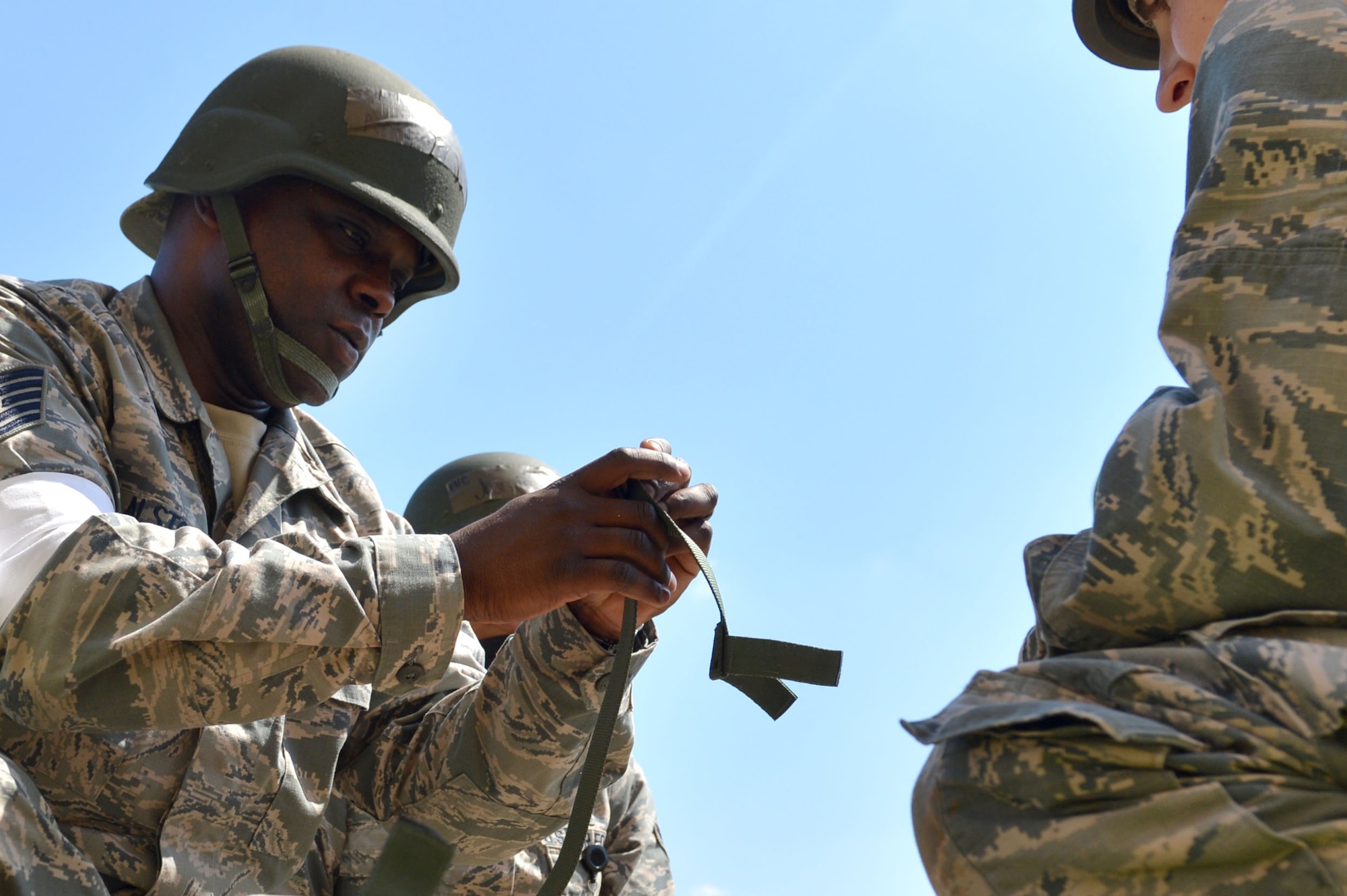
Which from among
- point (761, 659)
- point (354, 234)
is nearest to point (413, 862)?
point (761, 659)

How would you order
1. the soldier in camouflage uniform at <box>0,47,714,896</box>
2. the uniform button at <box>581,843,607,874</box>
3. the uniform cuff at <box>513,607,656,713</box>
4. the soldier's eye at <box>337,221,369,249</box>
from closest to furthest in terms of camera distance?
the soldier in camouflage uniform at <box>0,47,714,896</box>
the uniform cuff at <box>513,607,656,713</box>
the soldier's eye at <box>337,221,369,249</box>
the uniform button at <box>581,843,607,874</box>

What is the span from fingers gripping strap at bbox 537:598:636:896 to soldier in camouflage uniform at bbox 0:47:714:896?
108mm

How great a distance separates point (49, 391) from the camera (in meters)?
3.26

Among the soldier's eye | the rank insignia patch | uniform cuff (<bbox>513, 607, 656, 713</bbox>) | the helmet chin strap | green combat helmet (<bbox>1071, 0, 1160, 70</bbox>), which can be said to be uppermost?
green combat helmet (<bbox>1071, 0, 1160, 70</bbox>)

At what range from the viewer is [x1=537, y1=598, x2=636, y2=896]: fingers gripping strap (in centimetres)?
274

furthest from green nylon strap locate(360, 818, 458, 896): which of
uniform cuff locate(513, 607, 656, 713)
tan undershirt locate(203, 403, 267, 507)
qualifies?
tan undershirt locate(203, 403, 267, 507)

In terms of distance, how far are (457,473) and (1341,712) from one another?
5.93m

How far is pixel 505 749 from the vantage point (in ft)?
11.7

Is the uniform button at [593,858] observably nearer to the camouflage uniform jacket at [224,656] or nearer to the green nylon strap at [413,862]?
the camouflage uniform jacket at [224,656]

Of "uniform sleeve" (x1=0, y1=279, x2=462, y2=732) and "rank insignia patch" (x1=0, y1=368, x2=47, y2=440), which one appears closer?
"uniform sleeve" (x1=0, y1=279, x2=462, y2=732)

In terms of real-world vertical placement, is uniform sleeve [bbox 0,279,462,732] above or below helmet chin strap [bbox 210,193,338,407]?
below

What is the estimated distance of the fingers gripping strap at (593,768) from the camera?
108 inches

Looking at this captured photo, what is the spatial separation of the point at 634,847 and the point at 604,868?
0.58 feet

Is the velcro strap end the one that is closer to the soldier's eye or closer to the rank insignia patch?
the rank insignia patch
